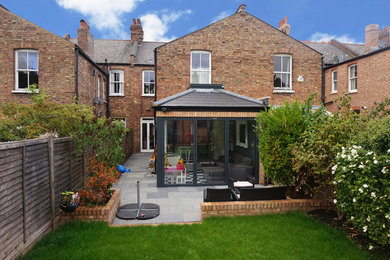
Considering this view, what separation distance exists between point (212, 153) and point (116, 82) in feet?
42.8

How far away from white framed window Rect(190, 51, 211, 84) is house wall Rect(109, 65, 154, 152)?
281 inches

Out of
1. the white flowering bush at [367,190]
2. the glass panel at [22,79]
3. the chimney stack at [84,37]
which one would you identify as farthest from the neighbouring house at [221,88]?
the chimney stack at [84,37]

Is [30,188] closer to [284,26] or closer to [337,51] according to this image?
[284,26]

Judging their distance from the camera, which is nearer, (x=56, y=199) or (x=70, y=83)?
(x=56, y=199)

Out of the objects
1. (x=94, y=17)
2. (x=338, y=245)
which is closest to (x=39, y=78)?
(x=94, y=17)

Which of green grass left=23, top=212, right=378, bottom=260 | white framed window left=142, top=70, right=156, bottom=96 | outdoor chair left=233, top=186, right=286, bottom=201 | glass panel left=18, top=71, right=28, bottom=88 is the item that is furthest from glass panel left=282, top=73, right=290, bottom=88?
glass panel left=18, top=71, right=28, bottom=88

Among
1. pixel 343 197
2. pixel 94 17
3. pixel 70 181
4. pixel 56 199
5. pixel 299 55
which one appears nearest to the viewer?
pixel 343 197

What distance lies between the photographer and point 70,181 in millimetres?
6008

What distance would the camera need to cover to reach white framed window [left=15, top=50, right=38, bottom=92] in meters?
12.3

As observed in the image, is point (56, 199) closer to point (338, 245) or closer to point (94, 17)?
point (338, 245)

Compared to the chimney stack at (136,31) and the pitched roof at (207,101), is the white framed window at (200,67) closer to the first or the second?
the pitched roof at (207,101)

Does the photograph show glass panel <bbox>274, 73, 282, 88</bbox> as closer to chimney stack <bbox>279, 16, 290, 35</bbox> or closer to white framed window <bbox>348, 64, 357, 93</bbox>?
white framed window <bbox>348, 64, 357, 93</bbox>

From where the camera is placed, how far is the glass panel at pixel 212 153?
9352 millimetres

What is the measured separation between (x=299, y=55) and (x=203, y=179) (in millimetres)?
9744
